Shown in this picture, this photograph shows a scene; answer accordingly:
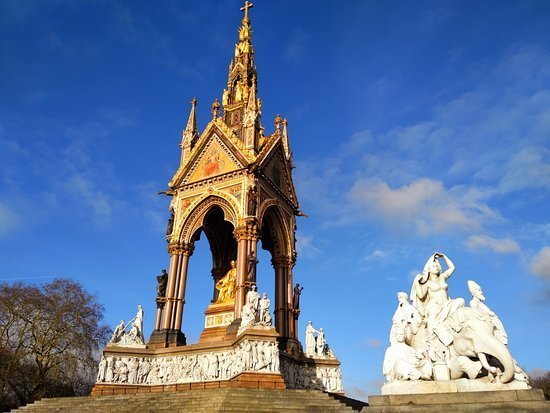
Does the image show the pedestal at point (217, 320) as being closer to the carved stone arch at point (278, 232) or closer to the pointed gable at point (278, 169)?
the carved stone arch at point (278, 232)

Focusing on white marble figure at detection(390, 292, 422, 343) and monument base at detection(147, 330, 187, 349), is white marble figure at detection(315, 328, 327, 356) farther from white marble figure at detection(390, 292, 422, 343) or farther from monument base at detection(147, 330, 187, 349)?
white marble figure at detection(390, 292, 422, 343)

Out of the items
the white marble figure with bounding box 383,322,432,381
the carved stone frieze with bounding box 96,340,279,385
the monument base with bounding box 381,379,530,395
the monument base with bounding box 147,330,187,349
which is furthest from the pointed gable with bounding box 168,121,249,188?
the monument base with bounding box 381,379,530,395

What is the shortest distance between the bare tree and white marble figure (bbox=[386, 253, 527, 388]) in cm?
2447

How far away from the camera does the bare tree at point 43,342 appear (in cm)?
2586

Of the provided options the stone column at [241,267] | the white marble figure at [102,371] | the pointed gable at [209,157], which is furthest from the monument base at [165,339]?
the pointed gable at [209,157]

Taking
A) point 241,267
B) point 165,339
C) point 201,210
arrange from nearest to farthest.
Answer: point 165,339 → point 241,267 → point 201,210

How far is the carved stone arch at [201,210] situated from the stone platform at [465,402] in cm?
1436

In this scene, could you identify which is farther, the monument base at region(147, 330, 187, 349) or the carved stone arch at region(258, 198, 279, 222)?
the carved stone arch at region(258, 198, 279, 222)

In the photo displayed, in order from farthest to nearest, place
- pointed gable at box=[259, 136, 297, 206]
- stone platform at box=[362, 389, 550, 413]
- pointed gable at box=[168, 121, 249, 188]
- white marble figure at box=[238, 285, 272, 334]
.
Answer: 1. pointed gable at box=[259, 136, 297, 206]
2. pointed gable at box=[168, 121, 249, 188]
3. white marble figure at box=[238, 285, 272, 334]
4. stone platform at box=[362, 389, 550, 413]

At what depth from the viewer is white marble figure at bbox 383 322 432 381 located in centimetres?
695

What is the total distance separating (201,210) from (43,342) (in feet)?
44.4

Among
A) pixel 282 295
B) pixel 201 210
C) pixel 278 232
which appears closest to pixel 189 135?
pixel 201 210

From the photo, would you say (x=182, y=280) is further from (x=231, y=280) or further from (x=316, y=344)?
(x=316, y=344)

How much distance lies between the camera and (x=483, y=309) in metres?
7.12
